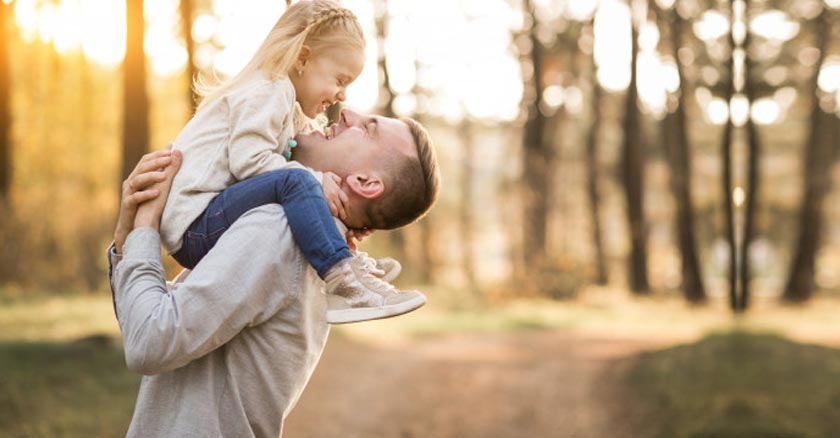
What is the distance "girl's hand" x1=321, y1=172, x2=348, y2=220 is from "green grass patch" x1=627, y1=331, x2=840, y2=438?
730 centimetres

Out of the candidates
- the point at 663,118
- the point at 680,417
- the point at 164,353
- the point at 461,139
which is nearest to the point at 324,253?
the point at 164,353

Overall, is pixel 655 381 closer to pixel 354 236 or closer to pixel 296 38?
pixel 354 236

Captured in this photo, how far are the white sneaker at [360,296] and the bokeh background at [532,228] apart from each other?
84 cm

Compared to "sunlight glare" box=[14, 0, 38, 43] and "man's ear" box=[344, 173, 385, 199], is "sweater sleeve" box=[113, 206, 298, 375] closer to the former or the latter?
"man's ear" box=[344, 173, 385, 199]

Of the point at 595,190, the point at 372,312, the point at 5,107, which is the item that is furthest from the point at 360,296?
the point at 595,190

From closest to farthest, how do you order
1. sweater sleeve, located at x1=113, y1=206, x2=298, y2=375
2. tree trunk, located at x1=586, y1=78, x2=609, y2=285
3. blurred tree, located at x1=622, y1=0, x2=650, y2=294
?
sweater sleeve, located at x1=113, y1=206, x2=298, y2=375 < blurred tree, located at x1=622, y1=0, x2=650, y2=294 < tree trunk, located at x1=586, y1=78, x2=609, y2=285

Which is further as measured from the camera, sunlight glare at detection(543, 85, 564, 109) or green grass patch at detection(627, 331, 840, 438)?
sunlight glare at detection(543, 85, 564, 109)

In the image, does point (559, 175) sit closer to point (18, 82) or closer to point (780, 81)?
point (780, 81)

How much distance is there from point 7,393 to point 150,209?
6789mm

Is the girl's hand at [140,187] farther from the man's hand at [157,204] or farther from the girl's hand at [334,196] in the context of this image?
the girl's hand at [334,196]

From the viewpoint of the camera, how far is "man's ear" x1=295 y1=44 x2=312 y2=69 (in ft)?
8.29

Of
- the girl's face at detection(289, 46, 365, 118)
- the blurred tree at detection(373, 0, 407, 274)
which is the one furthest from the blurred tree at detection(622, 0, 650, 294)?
the girl's face at detection(289, 46, 365, 118)

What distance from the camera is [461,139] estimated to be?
126 feet

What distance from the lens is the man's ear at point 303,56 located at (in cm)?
253
